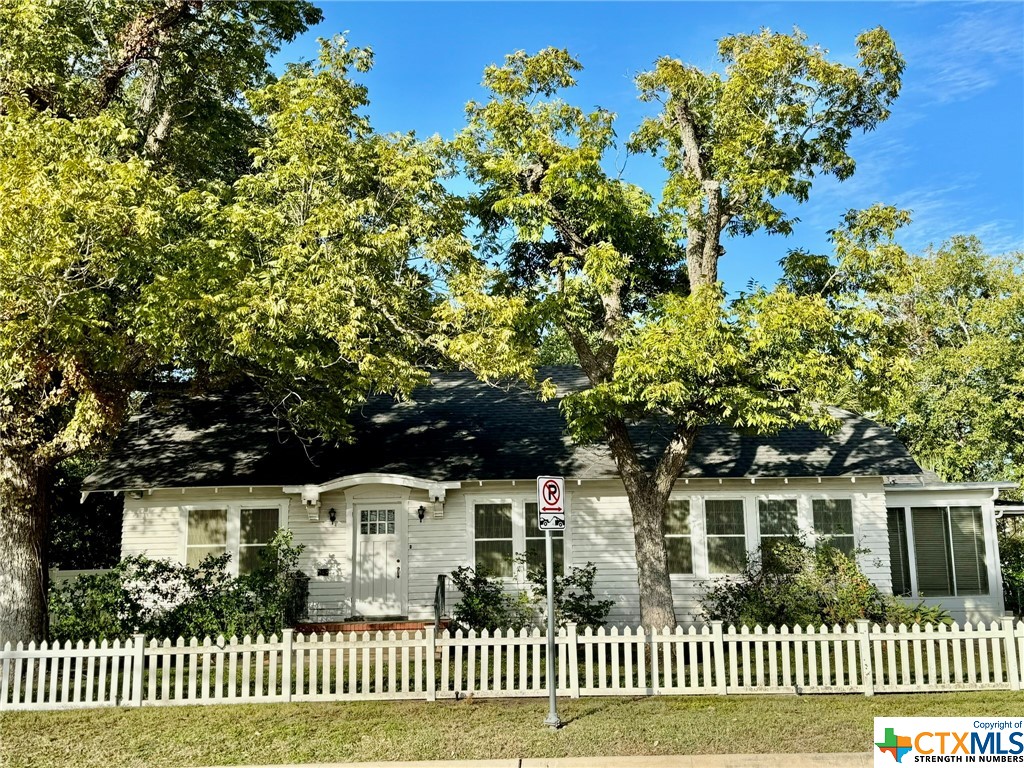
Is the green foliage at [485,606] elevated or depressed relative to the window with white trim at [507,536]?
depressed

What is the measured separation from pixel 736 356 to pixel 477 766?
22.0ft

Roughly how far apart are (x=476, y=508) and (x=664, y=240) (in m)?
6.92

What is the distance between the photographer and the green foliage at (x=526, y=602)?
1568 cm

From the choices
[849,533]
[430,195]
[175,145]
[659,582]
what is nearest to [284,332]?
[430,195]

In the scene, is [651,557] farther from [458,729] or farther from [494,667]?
[458,729]

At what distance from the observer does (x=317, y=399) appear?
1617 centimetres

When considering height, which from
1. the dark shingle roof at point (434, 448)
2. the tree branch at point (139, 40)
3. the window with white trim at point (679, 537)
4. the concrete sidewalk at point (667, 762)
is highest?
the tree branch at point (139, 40)

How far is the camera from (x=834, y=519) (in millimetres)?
18078

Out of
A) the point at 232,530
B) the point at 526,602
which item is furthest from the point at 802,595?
the point at 232,530

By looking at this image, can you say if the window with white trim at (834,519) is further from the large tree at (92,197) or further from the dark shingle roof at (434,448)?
the large tree at (92,197)

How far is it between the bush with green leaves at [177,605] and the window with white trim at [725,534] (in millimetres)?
8576

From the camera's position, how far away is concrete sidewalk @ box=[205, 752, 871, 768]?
8.49m

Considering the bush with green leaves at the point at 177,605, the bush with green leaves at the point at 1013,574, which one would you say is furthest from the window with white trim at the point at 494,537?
the bush with green leaves at the point at 1013,574

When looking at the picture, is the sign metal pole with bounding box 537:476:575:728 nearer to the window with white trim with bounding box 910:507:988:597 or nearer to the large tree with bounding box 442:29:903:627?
the large tree with bounding box 442:29:903:627
